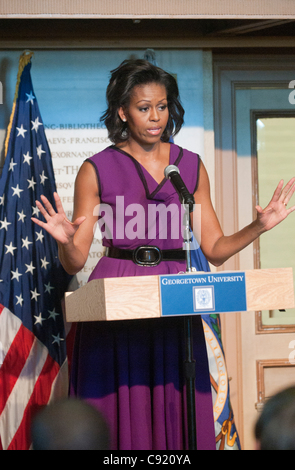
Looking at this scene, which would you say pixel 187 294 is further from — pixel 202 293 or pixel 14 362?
pixel 14 362

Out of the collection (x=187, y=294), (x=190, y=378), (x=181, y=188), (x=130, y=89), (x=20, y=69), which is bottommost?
(x=190, y=378)

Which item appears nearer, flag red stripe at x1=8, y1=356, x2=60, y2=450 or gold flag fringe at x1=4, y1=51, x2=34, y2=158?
flag red stripe at x1=8, y1=356, x2=60, y2=450

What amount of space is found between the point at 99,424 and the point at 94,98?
2630mm

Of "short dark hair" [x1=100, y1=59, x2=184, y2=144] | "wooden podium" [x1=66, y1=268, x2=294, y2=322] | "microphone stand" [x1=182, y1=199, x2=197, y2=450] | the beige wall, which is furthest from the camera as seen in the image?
the beige wall

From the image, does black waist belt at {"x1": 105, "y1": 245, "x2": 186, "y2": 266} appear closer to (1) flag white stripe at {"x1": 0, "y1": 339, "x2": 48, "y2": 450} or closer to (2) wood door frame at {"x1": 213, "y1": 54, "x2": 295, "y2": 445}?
(1) flag white stripe at {"x1": 0, "y1": 339, "x2": 48, "y2": 450}

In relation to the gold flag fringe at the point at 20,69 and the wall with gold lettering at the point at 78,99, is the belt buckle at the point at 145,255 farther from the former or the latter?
the gold flag fringe at the point at 20,69

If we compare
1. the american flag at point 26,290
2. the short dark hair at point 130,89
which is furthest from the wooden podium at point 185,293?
the american flag at point 26,290

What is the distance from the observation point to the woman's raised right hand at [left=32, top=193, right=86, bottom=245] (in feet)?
5.20

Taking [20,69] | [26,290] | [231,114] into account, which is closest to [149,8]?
[20,69]

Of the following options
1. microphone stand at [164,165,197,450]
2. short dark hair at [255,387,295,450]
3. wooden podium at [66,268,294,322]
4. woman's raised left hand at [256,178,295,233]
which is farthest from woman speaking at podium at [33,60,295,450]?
short dark hair at [255,387,295,450]

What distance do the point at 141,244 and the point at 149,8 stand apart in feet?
4.23

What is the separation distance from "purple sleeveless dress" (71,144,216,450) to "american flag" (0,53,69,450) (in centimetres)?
121

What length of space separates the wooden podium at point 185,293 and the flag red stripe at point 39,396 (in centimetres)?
182

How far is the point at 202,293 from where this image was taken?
4.31ft
